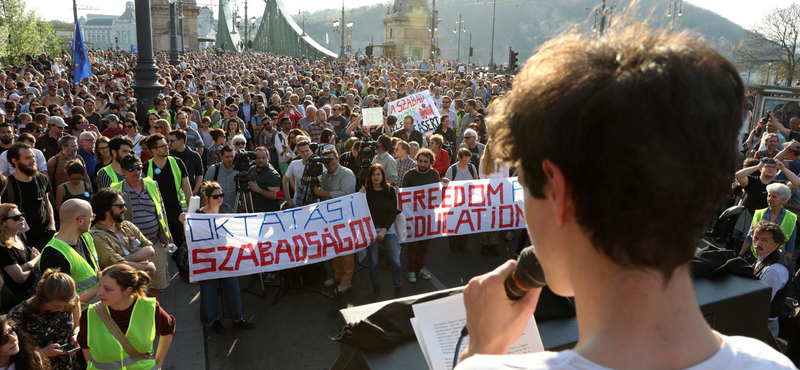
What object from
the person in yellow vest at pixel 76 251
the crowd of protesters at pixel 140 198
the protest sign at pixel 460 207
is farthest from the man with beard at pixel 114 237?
the protest sign at pixel 460 207

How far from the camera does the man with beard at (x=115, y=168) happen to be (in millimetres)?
6540

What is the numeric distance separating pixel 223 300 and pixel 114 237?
4.48 feet

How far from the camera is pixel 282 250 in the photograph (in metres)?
6.40

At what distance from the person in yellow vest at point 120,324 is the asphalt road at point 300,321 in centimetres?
168

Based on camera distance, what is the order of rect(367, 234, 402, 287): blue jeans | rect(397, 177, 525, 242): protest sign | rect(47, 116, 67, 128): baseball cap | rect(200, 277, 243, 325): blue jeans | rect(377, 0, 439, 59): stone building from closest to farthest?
rect(200, 277, 243, 325): blue jeans, rect(367, 234, 402, 287): blue jeans, rect(397, 177, 525, 242): protest sign, rect(47, 116, 67, 128): baseball cap, rect(377, 0, 439, 59): stone building

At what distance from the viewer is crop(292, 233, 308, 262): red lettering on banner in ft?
21.3

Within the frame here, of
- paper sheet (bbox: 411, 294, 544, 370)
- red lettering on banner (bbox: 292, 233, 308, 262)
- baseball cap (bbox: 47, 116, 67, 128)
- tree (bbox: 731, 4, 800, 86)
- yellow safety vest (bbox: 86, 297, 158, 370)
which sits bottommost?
red lettering on banner (bbox: 292, 233, 308, 262)

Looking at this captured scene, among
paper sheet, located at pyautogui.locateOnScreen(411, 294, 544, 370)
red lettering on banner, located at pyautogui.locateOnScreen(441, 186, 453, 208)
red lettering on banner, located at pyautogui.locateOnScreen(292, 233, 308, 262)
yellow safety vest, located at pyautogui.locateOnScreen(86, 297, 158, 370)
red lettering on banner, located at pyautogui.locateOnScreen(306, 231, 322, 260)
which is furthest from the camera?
red lettering on banner, located at pyautogui.locateOnScreen(441, 186, 453, 208)

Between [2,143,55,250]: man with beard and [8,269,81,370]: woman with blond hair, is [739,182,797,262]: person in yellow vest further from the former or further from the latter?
[2,143,55,250]: man with beard

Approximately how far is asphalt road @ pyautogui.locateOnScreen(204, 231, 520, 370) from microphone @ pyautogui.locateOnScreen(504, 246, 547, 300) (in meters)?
4.32

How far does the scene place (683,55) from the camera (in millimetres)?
787

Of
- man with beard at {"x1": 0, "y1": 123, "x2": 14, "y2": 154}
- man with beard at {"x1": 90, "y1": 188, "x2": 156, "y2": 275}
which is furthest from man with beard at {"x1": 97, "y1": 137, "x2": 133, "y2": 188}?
man with beard at {"x1": 0, "y1": 123, "x2": 14, "y2": 154}

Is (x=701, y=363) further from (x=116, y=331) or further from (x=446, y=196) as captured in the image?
(x=446, y=196)

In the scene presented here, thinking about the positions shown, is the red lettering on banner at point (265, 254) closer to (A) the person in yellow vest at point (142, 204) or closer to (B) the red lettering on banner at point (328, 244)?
(B) the red lettering on banner at point (328, 244)
